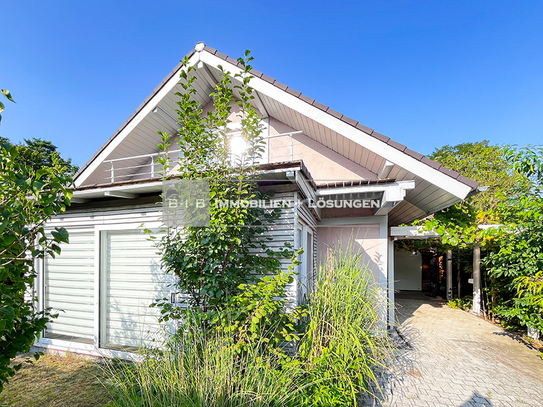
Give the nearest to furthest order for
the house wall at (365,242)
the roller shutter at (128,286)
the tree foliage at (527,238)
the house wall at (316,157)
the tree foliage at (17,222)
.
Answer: the tree foliage at (17,222)
the tree foliage at (527,238)
the roller shutter at (128,286)
the house wall at (316,157)
the house wall at (365,242)

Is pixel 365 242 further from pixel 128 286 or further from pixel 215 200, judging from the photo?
pixel 128 286

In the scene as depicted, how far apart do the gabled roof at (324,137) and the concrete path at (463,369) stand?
2.94 meters

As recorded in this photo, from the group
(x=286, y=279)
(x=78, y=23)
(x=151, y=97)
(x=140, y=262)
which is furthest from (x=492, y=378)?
(x=78, y=23)

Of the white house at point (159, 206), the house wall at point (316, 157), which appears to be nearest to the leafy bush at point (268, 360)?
the white house at point (159, 206)

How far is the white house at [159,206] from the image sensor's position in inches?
181

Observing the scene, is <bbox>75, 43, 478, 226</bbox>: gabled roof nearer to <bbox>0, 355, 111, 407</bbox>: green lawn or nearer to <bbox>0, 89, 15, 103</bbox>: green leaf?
<bbox>0, 355, 111, 407</bbox>: green lawn

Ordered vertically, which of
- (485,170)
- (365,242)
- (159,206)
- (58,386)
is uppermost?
(485,170)

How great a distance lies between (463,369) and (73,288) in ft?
26.1

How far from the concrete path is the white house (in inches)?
39.8

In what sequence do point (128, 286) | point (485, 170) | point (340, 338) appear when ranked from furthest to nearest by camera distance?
1. point (485, 170)
2. point (128, 286)
3. point (340, 338)

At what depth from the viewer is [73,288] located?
229 inches

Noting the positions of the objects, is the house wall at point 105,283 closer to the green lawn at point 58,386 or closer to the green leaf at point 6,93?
the green lawn at point 58,386

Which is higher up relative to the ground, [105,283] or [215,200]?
[215,200]

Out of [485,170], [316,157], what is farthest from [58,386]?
[485,170]
